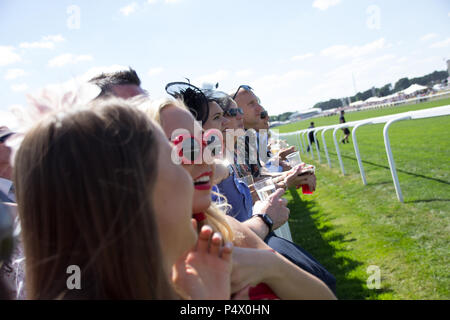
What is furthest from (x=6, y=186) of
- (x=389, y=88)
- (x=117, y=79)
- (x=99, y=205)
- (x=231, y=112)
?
(x=389, y=88)

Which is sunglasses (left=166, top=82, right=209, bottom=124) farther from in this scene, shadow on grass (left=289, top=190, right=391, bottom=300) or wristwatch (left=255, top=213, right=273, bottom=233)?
shadow on grass (left=289, top=190, right=391, bottom=300)

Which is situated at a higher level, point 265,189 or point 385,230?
point 265,189

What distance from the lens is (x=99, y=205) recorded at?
2.91 feet

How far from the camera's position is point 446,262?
3.56 meters

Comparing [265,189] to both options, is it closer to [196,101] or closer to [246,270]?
[196,101]

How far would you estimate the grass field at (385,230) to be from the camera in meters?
3.48

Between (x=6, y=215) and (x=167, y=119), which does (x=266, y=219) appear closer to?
(x=167, y=119)

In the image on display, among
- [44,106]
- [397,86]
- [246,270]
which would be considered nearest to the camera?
[44,106]

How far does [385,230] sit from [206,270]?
4357 millimetres

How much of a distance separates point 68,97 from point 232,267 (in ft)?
2.42

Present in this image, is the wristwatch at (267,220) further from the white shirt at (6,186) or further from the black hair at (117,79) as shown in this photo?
the white shirt at (6,186)

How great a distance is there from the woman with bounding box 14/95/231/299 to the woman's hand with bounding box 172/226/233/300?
8cm

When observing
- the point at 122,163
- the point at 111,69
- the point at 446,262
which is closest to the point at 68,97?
the point at 122,163
